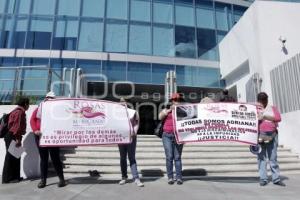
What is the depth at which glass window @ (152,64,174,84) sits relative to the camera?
712 inches

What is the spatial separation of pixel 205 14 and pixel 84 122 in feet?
53.7

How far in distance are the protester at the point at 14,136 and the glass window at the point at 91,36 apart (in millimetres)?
12115

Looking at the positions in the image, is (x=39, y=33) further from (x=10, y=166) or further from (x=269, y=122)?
(x=269, y=122)

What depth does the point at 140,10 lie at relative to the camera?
1934 cm

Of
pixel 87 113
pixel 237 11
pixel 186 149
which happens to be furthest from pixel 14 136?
pixel 237 11

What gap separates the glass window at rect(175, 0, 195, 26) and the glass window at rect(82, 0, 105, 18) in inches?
193

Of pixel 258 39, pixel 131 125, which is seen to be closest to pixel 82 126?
pixel 131 125

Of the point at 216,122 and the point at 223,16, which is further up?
the point at 223,16

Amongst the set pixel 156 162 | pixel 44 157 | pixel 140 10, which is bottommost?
pixel 156 162

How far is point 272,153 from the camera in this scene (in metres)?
5.92

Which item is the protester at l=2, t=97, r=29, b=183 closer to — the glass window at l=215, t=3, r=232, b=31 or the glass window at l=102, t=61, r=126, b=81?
the glass window at l=102, t=61, r=126, b=81

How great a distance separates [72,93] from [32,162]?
14.5 feet

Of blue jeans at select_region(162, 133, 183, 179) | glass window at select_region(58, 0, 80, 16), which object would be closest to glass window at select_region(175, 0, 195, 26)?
glass window at select_region(58, 0, 80, 16)

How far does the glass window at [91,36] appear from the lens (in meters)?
18.0
